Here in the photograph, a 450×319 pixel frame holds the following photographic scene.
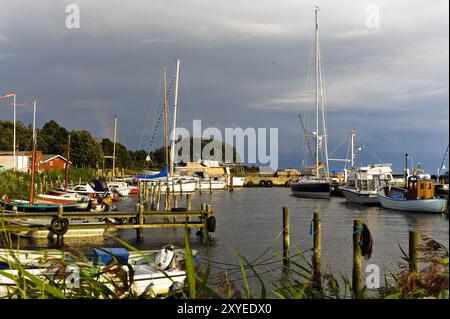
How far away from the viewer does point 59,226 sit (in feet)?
83.4

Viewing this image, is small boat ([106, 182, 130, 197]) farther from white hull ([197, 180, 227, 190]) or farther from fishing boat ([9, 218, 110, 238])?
fishing boat ([9, 218, 110, 238])

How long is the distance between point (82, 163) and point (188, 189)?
27.5m

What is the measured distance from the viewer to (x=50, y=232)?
26.9 metres

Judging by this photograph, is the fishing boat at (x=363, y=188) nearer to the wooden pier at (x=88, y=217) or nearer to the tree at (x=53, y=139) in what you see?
the wooden pier at (x=88, y=217)

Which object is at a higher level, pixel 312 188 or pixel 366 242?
pixel 366 242

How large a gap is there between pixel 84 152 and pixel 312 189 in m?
46.4

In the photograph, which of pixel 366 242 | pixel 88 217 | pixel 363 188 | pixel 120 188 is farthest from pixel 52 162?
pixel 366 242

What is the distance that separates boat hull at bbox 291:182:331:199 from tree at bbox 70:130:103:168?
3932 cm

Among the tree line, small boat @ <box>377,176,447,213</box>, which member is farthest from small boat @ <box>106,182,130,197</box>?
small boat @ <box>377,176,447,213</box>

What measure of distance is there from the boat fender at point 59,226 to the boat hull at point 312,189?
49.9m

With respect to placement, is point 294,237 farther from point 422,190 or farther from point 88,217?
point 422,190

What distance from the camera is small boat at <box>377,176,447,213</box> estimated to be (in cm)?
4719
